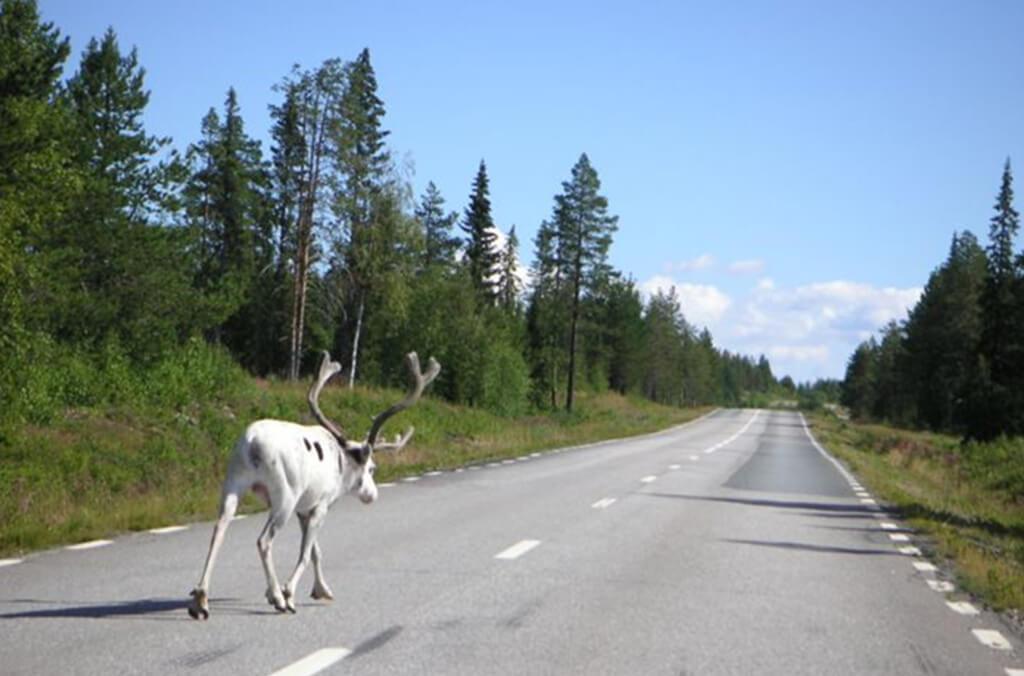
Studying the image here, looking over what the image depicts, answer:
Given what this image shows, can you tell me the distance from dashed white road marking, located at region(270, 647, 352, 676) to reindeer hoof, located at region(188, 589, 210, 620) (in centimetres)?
102

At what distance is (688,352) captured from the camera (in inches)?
7146

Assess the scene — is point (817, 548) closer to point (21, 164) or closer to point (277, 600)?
point (277, 600)

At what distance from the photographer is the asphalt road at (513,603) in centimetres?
684

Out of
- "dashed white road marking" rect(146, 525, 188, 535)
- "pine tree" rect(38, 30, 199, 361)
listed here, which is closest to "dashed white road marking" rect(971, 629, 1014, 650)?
"dashed white road marking" rect(146, 525, 188, 535)

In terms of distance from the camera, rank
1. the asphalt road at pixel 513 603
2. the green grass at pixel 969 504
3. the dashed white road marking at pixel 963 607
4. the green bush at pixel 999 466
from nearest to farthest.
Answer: the asphalt road at pixel 513 603 → the dashed white road marking at pixel 963 607 → the green grass at pixel 969 504 → the green bush at pixel 999 466

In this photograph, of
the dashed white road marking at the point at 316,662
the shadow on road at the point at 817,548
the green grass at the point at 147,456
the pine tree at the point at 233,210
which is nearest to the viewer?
the dashed white road marking at the point at 316,662

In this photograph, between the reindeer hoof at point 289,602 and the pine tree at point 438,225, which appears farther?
the pine tree at point 438,225

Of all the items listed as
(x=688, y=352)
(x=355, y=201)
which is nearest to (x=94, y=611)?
(x=355, y=201)

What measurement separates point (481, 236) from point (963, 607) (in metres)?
77.0

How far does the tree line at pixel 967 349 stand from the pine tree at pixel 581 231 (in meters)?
25.6

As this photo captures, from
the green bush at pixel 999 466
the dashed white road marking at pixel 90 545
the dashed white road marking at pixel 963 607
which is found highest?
the green bush at pixel 999 466

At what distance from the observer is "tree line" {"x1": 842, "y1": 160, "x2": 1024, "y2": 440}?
7338cm

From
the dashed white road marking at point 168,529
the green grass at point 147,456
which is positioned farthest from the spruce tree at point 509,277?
the dashed white road marking at point 168,529

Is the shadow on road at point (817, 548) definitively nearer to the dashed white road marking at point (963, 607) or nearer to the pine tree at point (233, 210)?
the dashed white road marking at point (963, 607)
